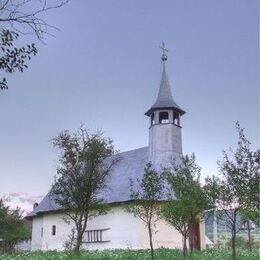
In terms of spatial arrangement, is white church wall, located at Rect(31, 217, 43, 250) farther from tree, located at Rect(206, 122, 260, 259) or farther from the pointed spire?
tree, located at Rect(206, 122, 260, 259)

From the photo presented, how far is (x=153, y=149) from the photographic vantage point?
4300 centimetres

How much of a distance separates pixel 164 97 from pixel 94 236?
15331mm

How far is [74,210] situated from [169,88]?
67.4 feet

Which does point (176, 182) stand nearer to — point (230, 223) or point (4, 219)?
point (230, 223)

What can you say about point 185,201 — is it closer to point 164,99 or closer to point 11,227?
point 164,99

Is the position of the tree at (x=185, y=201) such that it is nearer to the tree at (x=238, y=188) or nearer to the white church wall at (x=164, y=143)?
the tree at (x=238, y=188)

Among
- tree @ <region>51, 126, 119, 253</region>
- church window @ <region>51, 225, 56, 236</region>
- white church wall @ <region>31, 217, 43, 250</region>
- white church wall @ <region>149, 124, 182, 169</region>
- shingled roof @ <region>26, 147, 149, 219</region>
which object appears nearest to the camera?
tree @ <region>51, 126, 119, 253</region>

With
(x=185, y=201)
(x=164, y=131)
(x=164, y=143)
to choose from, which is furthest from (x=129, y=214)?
(x=185, y=201)

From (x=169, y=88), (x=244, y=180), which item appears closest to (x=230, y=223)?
(x=244, y=180)

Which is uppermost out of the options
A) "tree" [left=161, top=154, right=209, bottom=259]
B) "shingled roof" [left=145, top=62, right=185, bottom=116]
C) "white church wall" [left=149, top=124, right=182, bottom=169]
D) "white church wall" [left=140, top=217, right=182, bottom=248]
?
"shingled roof" [left=145, top=62, right=185, bottom=116]

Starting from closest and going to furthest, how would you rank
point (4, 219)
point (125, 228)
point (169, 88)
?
point (125, 228), point (169, 88), point (4, 219)

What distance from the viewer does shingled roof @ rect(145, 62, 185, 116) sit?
144ft

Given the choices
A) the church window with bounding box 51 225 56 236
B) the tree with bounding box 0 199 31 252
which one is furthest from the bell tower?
the tree with bounding box 0 199 31 252

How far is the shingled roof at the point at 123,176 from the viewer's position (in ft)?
131
